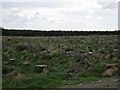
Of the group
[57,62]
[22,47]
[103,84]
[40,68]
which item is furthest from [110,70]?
[22,47]

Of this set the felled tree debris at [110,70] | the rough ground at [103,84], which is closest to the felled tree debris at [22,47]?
the felled tree debris at [110,70]

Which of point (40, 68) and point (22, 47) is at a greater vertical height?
point (22, 47)

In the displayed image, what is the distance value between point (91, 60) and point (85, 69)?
1.53 m

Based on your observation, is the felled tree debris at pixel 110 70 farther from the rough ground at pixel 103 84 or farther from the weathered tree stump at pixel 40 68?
the weathered tree stump at pixel 40 68

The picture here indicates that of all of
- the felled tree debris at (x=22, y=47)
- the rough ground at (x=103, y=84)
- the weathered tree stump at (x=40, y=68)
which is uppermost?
the felled tree debris at (x=22, y=47)

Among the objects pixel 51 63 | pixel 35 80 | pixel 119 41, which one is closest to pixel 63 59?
pixel 51 63

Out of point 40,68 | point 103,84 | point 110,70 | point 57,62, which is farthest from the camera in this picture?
point 57,62

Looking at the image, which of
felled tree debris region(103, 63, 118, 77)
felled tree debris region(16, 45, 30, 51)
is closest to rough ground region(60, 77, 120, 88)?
felled tree debris region(103, 63, 118, 77)

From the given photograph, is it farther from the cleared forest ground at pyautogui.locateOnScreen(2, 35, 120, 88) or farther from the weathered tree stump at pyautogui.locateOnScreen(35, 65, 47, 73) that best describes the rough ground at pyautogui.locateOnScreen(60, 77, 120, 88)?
the weathered tree stump at pyautogui.locateOnScreen(35, 65, 47, 73)

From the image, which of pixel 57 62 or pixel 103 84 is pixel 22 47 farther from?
pixel 103 84

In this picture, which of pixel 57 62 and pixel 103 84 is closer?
pixel 103 84

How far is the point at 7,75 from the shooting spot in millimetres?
26578

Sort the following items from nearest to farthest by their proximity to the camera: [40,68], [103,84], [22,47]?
1. [103,84]
2. [40,68]
3. [22,47]

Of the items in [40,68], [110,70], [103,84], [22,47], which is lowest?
[103,84]
